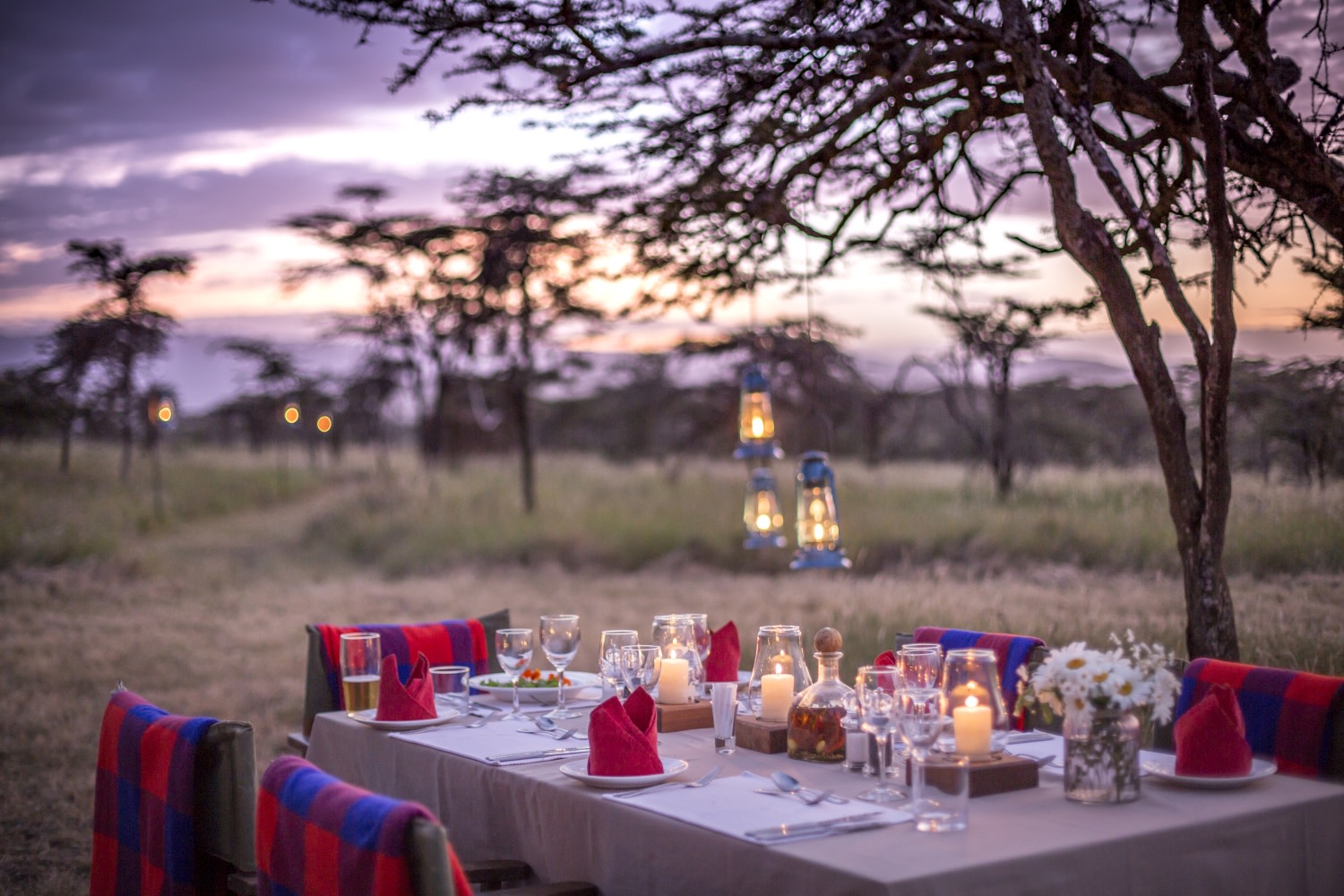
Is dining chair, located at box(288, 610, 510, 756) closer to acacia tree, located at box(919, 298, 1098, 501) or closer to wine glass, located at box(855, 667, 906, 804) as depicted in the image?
wine glass, located at box(855, 667, 906, 804)

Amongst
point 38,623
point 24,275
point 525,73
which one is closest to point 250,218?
point 24,275

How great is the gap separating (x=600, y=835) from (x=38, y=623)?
8360 millimetres

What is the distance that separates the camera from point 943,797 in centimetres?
192

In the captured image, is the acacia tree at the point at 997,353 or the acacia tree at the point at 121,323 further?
the acacia tree at the point at 121,323

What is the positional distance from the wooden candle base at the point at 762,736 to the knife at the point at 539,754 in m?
0.33

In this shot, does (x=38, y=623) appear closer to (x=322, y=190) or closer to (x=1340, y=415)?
(x=322, y=190)

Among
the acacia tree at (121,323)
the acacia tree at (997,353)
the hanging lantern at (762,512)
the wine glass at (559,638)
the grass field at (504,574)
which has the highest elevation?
the acacia tree at (121,323)

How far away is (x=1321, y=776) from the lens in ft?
7.89

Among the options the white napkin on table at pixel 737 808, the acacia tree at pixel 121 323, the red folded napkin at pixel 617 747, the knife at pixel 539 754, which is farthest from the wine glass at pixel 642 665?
the acacia tree at pixel 121 323

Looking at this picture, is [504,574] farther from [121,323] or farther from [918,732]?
[918,732]

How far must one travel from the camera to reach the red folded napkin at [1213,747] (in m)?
2.19

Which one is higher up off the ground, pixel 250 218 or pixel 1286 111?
pixel 250 218

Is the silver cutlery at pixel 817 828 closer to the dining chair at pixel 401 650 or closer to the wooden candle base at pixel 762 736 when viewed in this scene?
the wooden candle base at pixel 762 736

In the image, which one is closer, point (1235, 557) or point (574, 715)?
point (574, 715)
